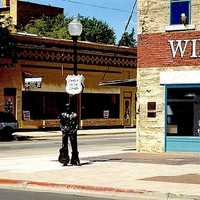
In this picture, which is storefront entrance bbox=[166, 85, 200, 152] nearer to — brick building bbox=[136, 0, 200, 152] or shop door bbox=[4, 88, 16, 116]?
brick building bbox=[136, 0, 200, 152]

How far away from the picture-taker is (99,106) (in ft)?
173

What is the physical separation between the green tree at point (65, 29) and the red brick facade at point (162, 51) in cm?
4450

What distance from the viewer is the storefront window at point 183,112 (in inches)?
991

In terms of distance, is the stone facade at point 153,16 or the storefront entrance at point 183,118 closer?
the storefront entrance at point 183,118

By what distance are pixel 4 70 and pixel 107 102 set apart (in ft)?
35.8

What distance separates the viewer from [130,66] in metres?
56.1

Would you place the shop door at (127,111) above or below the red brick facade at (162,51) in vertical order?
below

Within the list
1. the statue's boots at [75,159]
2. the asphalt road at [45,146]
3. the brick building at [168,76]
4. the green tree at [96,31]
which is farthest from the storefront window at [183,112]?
the green tree at [96,31]

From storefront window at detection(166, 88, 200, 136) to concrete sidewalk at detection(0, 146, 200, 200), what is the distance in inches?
72.9

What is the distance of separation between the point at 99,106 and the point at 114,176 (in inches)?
1398

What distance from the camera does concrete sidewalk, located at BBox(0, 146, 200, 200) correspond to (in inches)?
572

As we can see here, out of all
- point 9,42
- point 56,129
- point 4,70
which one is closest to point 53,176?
point 9,42

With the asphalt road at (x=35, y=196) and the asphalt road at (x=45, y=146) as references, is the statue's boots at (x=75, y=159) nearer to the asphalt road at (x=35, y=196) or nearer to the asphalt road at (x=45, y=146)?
the asphalt road at (x=35, y=196)

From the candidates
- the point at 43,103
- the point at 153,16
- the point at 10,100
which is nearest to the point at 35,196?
the point at 153,16
